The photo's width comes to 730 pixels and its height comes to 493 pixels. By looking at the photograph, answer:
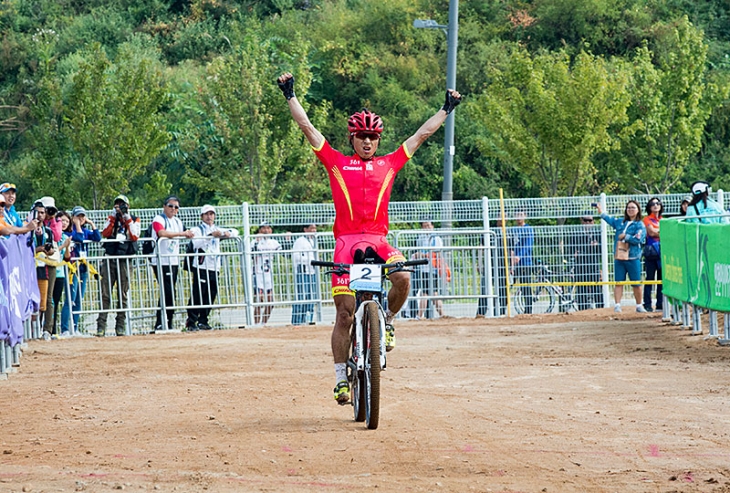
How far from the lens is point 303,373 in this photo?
14.0 metres

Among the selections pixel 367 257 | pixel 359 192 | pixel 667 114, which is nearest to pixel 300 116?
pixel 359 192

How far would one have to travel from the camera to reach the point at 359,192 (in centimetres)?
975

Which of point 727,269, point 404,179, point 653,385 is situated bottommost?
point 653,385

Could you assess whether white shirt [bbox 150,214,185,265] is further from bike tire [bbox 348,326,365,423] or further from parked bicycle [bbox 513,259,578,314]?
bike tire [bbox 348,326,365,423]

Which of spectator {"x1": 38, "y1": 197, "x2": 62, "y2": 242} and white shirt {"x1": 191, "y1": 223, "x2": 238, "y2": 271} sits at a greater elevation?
spectator {"x1": 38, "y1": 197, "x2": 62, "y2": 242}

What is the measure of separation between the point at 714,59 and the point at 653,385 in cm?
4351

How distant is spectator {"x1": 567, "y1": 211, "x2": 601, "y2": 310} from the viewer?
24.6 metres

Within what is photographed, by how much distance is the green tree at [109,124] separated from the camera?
35.3 meters

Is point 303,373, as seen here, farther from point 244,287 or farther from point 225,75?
point 225,75

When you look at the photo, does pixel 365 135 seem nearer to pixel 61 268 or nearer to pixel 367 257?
pixel 367 257

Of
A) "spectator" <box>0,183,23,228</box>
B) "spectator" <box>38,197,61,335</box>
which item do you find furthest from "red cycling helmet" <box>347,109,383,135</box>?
"spectator" <box>38,197,61,335</box>

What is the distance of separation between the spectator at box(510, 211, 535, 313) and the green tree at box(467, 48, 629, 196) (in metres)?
11.4

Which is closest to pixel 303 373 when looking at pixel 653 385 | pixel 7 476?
pixel 653 385

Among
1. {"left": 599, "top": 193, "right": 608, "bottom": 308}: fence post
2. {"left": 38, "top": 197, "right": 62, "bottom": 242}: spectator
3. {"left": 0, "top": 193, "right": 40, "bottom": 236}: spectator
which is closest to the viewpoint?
{"left": 0, "top": 193, "right": 40, "bottom": 236}: spectator
